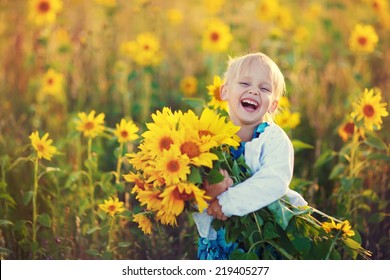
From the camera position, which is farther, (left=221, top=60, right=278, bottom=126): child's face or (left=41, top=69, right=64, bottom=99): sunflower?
(left=41, top=69, right=64, bottom=99): sunflower

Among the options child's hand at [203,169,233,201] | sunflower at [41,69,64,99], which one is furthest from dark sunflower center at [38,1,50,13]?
child's hand at [203,169,233,201]

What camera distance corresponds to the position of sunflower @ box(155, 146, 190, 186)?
83.5 inches

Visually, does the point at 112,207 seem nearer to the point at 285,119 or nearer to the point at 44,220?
the point at 44,220

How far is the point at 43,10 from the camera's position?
4.12 m

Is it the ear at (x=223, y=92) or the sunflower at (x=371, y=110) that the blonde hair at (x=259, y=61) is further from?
the sunflower at (x=371, y=110)

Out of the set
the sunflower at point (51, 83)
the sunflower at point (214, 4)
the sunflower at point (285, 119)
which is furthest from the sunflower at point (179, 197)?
the sunflower at point (214, 4)

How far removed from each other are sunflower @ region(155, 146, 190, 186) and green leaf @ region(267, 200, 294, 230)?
322mm

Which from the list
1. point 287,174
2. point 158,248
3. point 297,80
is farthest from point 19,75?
point 287,174

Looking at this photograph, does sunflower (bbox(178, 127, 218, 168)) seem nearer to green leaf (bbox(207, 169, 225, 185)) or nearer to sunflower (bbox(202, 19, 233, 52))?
green leaf (bbox(207, 169, 225, 185))

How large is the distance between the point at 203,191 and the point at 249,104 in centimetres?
42

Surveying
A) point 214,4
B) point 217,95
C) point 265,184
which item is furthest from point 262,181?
point 214,4

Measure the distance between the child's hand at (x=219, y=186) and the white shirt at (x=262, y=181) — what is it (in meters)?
0.01

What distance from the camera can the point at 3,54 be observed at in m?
4.52

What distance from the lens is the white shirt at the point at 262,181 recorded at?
7.32 feet
